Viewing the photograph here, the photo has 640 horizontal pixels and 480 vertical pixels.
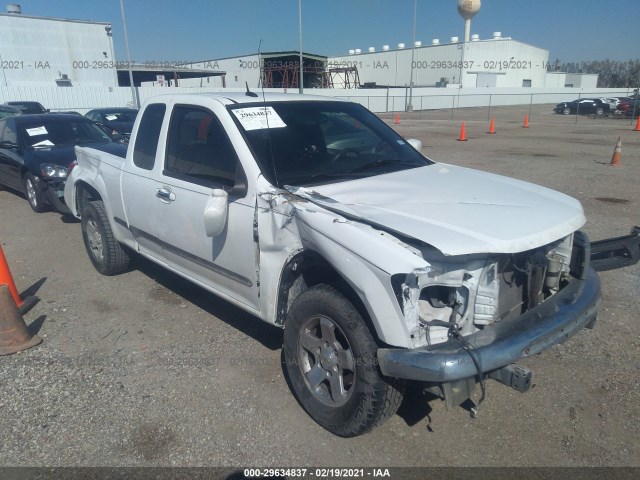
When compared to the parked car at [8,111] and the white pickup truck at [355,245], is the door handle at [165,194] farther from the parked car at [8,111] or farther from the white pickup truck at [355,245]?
the parked car at [8,111]

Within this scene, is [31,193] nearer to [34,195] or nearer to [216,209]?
[34,195]

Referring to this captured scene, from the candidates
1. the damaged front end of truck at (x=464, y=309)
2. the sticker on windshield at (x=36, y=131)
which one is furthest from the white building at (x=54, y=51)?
the damaged front end of truck at (x=464, y=309)

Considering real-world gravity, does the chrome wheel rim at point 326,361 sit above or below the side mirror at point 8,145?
below

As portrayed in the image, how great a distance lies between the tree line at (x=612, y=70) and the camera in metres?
85.0

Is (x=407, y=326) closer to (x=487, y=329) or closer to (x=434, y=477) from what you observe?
(x=487, y=329)

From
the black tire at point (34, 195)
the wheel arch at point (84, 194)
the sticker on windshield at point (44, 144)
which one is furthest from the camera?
the sticker on windshield at point (44, 144)

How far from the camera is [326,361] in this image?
2938 mm

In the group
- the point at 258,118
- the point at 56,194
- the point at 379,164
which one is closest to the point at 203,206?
the point at 258,118

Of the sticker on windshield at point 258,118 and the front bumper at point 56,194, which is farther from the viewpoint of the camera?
the front bumper at point 56,194

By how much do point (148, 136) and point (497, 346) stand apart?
3480 mm

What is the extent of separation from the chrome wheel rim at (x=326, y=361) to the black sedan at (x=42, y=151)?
6.26m

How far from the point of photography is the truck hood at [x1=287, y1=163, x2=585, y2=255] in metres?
2.52

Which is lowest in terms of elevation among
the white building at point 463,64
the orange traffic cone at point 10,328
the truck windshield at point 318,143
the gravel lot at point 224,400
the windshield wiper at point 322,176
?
the gravel lot at point 224,400

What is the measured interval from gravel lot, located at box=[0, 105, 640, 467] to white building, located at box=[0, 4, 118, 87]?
128ft
